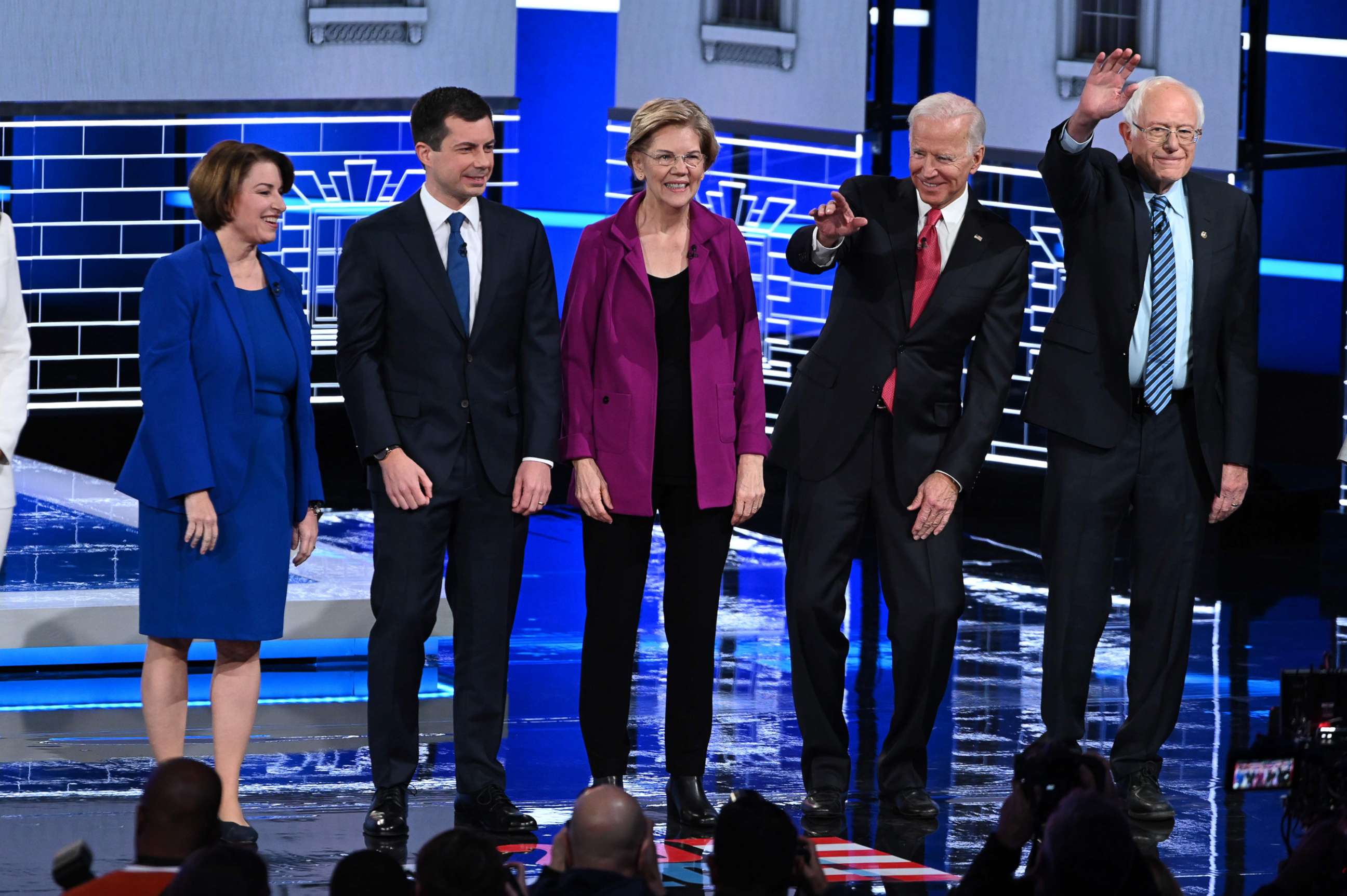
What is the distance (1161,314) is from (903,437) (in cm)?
62

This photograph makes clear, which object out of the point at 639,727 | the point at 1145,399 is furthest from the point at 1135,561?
the point at 639,727

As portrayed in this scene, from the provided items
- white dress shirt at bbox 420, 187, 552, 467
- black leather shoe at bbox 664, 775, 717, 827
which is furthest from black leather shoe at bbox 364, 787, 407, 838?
white dress shirt at bbox 420, 187, 552, 467

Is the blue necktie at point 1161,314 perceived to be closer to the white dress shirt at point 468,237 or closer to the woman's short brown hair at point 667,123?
the woman's short brown hair at point 667,123

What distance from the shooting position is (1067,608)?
4.12 metres

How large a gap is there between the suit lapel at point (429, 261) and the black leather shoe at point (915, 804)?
1.35 metres

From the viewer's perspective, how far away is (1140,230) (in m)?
4.05

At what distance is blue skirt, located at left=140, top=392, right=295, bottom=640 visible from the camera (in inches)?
144

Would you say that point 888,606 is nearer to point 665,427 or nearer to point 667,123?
point 665,427

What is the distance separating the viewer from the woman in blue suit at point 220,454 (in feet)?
11.9

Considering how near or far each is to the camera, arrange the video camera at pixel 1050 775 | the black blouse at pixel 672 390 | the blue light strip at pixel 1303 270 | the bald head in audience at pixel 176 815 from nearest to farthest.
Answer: the bald head in audience at pixel 176 815 → the video camera at pixel 1050 775 → the black blouse at pixel 672 390 → the blue light strip at pixel 1303 270

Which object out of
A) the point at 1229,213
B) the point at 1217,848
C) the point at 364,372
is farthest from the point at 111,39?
the point at 1217,848

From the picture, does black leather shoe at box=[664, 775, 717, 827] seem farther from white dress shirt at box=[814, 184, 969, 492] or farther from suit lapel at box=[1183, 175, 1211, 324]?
suit lapel at box=[1183, 175, 1211, 324]

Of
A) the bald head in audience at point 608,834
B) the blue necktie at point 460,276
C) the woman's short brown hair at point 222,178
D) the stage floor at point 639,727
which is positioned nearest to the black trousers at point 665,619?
the stage floor at point 639,727

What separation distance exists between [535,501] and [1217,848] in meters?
1.55
